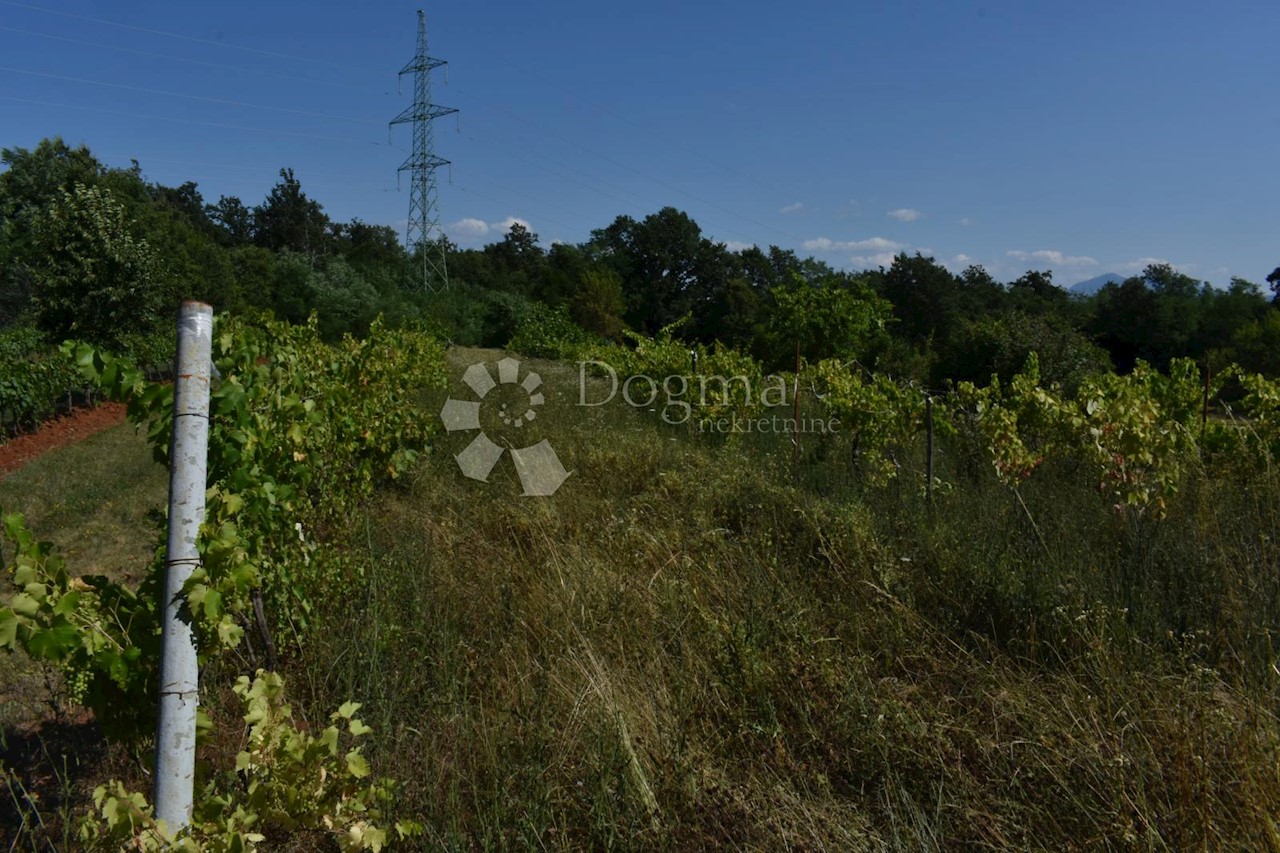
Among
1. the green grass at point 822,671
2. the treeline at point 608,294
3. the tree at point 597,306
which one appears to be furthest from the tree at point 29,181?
the green grass at point 822,671

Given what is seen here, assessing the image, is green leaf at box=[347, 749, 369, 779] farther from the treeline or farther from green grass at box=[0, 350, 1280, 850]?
the treeline

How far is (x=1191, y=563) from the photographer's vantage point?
3.13m

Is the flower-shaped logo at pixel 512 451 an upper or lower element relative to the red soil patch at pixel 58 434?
upper

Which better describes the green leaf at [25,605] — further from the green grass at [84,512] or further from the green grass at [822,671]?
the green grass at [84,512]

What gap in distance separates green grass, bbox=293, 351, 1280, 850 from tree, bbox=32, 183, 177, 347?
56.3ft

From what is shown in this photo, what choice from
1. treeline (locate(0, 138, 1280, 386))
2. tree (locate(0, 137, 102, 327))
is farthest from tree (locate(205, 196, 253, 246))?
tree (locate(0, 137, 102, 327))

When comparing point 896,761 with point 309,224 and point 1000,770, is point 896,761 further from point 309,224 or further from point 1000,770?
point 309,224

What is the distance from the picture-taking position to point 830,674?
102 inches

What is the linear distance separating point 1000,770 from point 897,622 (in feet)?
2.74

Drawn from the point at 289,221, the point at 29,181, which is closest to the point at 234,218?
the point at 289,221

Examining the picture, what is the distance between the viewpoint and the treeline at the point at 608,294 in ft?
57.5

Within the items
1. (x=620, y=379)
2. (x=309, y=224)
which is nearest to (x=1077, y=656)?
(x=620, y=379)

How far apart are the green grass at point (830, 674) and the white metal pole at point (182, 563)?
666 millimetres

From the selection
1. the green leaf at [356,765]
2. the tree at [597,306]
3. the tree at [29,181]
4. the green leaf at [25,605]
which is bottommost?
the green leaf at [356,765]
